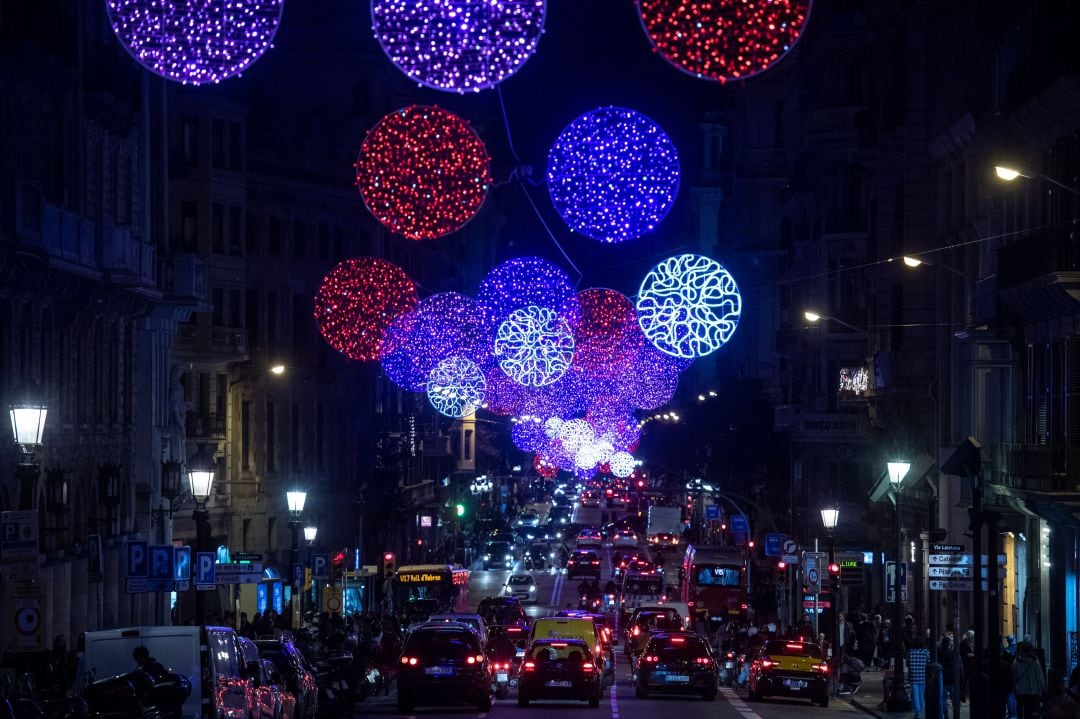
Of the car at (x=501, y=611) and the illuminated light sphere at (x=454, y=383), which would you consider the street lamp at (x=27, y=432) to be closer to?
the car at (x=501, y=611)

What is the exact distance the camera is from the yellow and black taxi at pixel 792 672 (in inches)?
1592

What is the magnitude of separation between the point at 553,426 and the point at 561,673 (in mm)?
88984

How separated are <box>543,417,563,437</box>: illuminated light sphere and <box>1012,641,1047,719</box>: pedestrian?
8919 centimetres

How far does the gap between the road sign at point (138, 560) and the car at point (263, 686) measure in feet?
22.7

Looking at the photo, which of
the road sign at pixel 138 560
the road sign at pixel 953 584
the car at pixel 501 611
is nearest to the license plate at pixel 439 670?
the road sign at pixel 138 560

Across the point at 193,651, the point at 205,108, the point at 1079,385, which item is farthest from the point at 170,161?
the point at 193,651

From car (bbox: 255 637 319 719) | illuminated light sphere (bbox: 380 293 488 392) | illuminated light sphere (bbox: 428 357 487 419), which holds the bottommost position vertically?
car (bbox: 255 637 319 719)

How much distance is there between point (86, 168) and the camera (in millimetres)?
43750

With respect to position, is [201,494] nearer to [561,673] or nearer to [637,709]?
[561,673]

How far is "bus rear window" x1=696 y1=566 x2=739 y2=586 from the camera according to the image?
234ft

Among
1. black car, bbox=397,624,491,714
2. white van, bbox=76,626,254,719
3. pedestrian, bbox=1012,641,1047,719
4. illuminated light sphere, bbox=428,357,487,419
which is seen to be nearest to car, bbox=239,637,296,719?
white van, bbox=76,626,254,719

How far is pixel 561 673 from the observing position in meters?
37.3

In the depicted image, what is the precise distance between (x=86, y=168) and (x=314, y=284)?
113 feet

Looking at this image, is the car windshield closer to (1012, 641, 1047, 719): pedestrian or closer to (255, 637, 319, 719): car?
(1012, 641, 1047, 719): pedestrian
